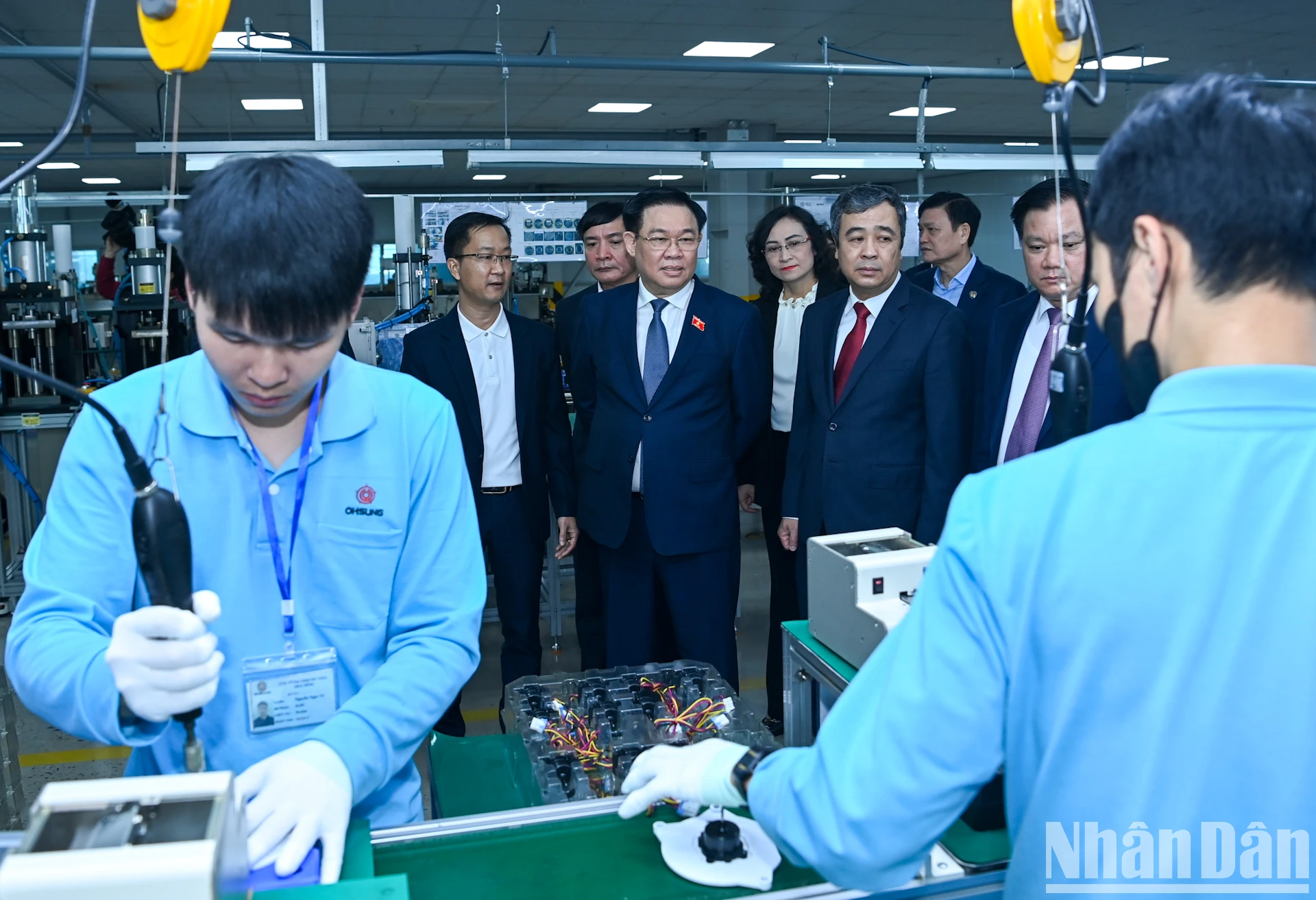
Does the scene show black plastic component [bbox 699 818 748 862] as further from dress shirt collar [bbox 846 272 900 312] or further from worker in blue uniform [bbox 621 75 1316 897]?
dress shirt collar [bbox 846 272 900 312]

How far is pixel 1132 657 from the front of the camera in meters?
0.70

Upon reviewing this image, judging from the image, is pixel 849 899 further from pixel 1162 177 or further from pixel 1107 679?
pixel 1162 177

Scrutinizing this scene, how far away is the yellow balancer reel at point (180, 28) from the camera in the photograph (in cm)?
96

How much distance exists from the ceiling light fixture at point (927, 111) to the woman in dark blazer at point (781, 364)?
Result: 24.2 feet

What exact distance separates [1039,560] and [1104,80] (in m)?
0.62

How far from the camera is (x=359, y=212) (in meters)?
0.98

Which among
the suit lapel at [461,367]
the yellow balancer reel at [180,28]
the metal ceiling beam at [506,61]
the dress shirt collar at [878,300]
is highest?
the metal ceiling beam at [506,61]

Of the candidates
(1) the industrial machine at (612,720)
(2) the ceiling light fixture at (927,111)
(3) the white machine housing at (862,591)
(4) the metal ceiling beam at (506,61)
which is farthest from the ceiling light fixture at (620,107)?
(3) the white machine housing at (862,591)

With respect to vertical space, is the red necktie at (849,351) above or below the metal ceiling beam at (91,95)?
below

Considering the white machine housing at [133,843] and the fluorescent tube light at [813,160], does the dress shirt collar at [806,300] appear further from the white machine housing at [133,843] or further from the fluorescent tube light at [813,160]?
the white machine housing at [133,843]

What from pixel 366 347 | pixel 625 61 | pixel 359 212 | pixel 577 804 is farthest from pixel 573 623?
pixel 359 212

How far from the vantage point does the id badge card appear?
1082 mm

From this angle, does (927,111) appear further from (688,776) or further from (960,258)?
(688,776)

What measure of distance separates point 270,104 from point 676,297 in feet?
25.5
